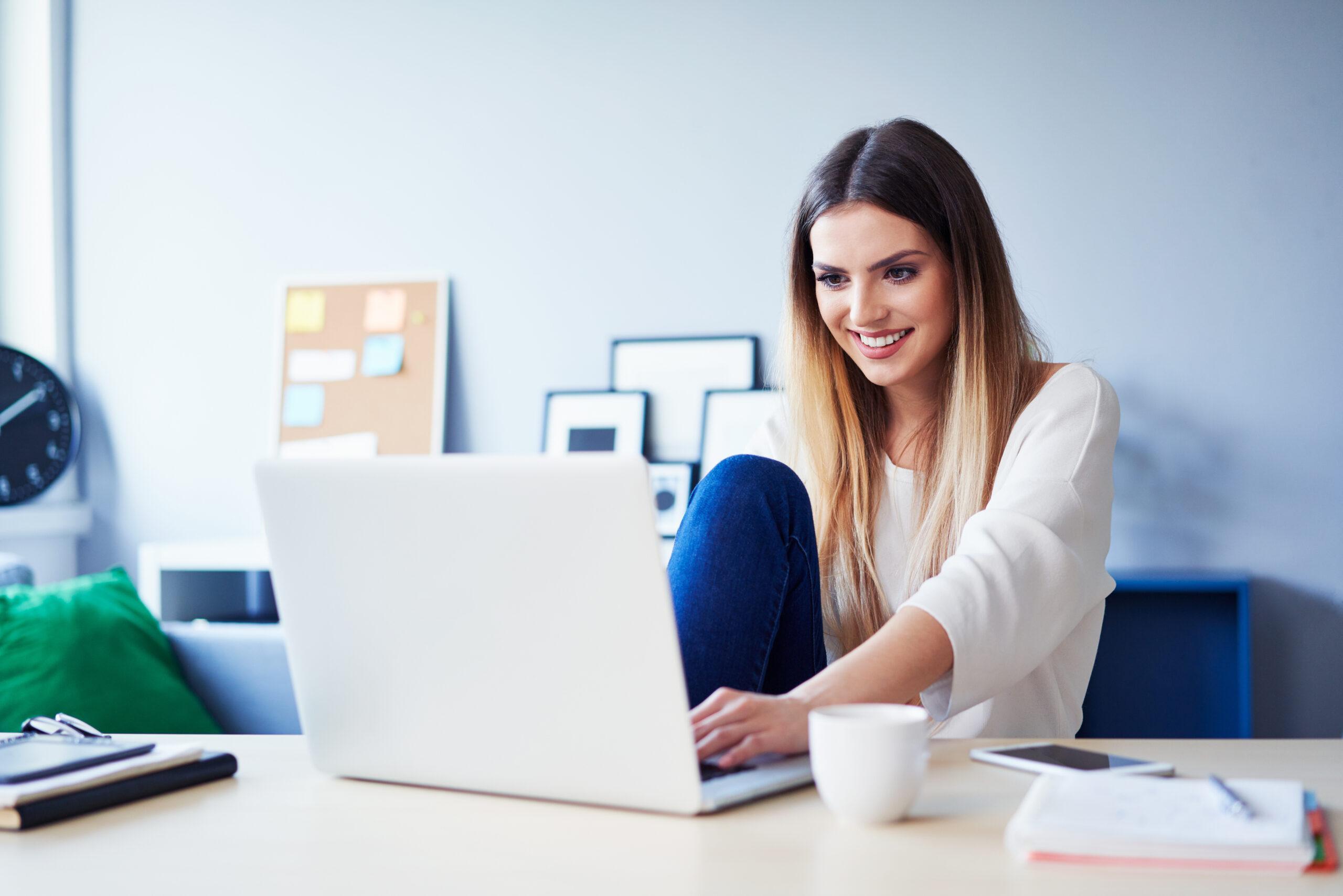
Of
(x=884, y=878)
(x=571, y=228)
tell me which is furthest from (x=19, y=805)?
(x=571, y=228)

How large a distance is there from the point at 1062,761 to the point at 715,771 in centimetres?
24

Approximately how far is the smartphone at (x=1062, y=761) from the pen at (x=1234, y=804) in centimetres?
9

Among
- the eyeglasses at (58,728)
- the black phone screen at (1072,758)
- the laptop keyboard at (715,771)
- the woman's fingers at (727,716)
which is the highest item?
the woman's fingers at (727,716)

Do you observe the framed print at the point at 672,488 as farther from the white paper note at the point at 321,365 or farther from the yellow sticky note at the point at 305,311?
the yellow sticky note at the point at 305,311

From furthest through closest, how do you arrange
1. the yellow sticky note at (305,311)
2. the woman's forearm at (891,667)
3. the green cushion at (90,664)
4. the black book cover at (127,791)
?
the yellow sticky note at (305,311) < the green cushion at (90,664) < the woman's forearm at (891,667) < the black book cover at (127,791)

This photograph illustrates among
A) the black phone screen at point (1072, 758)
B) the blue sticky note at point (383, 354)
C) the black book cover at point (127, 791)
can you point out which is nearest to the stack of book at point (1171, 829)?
the black phone screen at point (1072, 758)

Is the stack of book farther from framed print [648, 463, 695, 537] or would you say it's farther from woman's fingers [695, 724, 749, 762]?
framed print [648, 463, 695, 537]

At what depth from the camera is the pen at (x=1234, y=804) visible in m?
0.62

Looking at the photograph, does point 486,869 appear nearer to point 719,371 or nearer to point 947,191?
point 947,191

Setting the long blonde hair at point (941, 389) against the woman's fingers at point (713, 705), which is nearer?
the woman's fingers at point (713, 705)

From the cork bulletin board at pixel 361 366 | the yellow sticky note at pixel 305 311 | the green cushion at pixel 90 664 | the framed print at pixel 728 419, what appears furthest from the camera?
the yellow sticky note at pixel 305 311

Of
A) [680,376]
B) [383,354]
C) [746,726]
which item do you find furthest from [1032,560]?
[383,354]

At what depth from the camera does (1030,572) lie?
3.27 ft

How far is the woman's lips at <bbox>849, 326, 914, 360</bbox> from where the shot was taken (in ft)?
4.66
